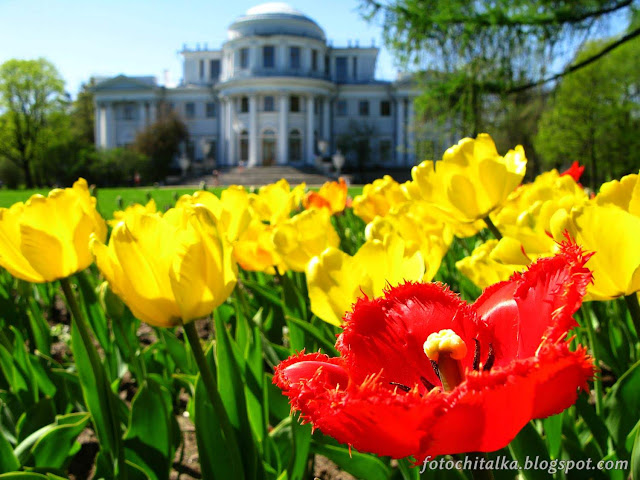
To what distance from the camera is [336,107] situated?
124 feet

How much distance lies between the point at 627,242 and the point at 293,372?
334mm

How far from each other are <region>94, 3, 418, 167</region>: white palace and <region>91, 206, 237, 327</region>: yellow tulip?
34.1 metres

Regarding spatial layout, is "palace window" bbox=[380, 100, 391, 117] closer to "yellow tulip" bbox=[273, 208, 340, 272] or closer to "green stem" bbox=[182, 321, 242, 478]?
"yellow tulip" bbox=[273, 208, 340, 272]

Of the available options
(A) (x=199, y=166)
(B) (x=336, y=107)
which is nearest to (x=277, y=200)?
(A) (x=199, y=166)

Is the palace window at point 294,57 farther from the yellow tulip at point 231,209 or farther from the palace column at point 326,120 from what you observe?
the yellow tulip at point 231,209

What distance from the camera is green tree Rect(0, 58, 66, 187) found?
30.9m

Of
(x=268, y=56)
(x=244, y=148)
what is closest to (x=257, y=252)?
(x=244, y=148)

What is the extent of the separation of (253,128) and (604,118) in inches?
896

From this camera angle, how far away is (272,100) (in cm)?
3584

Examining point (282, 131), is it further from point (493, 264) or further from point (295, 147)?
point (493, 264)

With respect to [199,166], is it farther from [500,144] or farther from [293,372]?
[293,372]

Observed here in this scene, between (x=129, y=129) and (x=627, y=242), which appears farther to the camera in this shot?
(x=129, y=129)

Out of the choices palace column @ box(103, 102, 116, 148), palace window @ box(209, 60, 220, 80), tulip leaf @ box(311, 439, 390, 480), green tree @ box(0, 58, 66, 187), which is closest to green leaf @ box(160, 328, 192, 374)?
tulip leaf @ box(311, 439, 390, 480)

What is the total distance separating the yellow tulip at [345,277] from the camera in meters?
0.64
